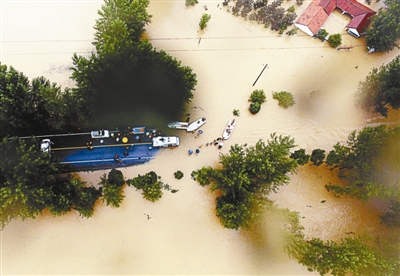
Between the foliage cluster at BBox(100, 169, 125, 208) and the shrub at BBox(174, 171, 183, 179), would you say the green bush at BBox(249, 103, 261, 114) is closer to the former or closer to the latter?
the shrub at BBox(174, 171, 183, 179)

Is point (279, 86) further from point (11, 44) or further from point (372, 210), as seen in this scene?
point (11, 44)

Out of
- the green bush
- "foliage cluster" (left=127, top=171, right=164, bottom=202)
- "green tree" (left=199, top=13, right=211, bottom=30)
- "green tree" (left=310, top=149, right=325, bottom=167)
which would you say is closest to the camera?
"foliage cluster" (left=127, top=171, right=164, bottom=202)

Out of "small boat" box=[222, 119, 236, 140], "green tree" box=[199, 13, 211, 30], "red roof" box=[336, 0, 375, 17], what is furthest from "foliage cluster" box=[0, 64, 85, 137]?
"red roof" box=[336, 0, 375, 17]

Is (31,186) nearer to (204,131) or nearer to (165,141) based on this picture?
(165,141)

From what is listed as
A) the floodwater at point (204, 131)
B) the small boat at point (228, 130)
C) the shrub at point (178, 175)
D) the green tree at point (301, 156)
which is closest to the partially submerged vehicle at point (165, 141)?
the floodwater at point (204, 131)

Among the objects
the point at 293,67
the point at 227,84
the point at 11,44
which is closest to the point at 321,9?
the point at 293,67

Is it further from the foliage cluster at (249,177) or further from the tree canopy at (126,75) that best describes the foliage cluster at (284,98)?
the tree canopy at (126,75)
